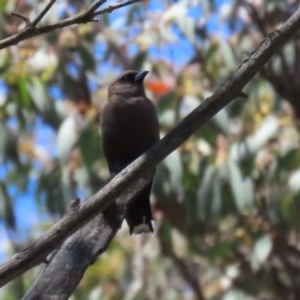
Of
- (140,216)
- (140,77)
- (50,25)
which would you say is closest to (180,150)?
(140,77)

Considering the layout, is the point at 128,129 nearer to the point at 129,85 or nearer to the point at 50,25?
the point at 129,85

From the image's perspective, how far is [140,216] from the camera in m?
4.09

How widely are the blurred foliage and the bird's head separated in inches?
23.8

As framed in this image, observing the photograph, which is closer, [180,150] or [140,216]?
[140,216]

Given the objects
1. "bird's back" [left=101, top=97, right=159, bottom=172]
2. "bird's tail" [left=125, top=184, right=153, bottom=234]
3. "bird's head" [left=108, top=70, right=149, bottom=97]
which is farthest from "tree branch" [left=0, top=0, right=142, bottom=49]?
"bird's head" [left=108, top=70, right=149, bottom=97]

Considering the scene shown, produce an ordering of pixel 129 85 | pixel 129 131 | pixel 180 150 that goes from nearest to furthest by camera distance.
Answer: pixel 129 131
pixel 129 85
pixel 180 150

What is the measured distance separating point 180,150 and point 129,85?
1.32 metres

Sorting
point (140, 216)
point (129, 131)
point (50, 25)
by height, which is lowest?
point (140, 216)

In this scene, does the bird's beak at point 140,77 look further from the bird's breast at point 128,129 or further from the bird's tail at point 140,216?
the bird's tail at point 140,216

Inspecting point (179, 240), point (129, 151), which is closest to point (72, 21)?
point (129, 151)

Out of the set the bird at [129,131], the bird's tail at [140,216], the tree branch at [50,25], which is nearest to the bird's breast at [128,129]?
the bird at [129,131]

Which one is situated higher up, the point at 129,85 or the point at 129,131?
the point at 129,85

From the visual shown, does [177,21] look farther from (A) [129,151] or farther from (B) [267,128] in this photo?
(A) [129,151]

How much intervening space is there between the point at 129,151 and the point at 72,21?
1751 mm
